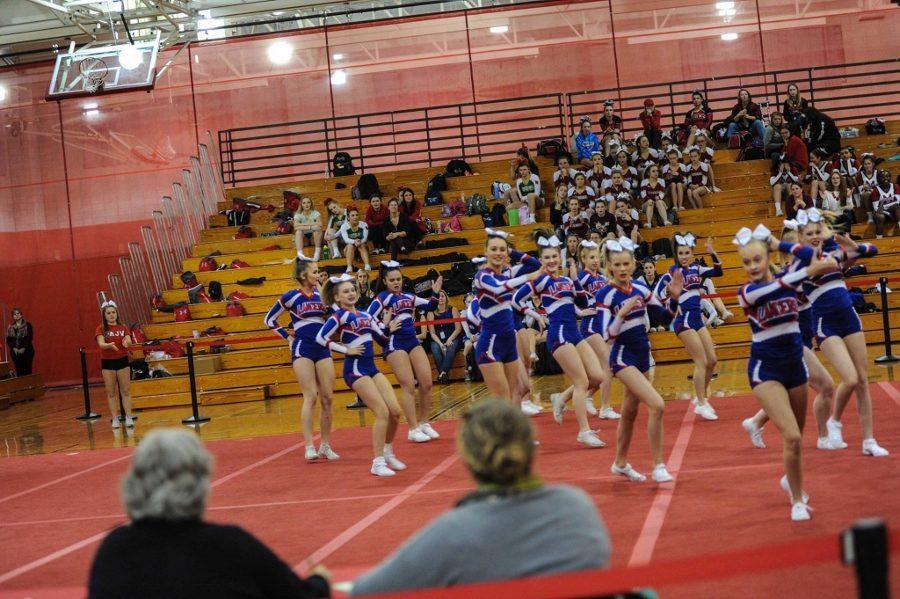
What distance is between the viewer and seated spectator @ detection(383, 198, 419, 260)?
19.3 meters

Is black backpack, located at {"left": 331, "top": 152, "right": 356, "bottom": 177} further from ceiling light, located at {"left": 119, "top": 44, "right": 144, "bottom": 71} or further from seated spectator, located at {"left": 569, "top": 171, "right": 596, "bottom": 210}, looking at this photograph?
seated spectator, located at {"left": 569, "top": 171, "right": 596, "bottom": 210}

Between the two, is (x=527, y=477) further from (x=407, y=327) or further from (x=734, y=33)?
(x=734, y=33)

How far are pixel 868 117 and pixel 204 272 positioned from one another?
1443 cm

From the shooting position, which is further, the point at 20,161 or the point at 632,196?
the point at 20,161

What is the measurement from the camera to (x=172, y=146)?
24609 millimetres

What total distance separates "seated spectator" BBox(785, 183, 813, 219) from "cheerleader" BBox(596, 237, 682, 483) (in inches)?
409

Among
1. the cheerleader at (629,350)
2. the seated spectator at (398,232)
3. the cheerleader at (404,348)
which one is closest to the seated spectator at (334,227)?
the seated spectator at (398,232)

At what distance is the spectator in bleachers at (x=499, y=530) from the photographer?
2791 millimetres

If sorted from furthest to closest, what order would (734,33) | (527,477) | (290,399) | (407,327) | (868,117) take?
1. (734,33)
2. (868,117)
3. (290,399)
4. (407,327)
5. (527,477)

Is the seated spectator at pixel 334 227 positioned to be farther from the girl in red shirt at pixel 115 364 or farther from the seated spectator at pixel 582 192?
the girl in red shirt at pixel 115 364

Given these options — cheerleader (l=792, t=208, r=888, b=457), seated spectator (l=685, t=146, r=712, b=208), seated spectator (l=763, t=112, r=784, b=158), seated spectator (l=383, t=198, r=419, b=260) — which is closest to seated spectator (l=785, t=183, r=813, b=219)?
seated spectator (l=685, t=146, r=712, b=208)

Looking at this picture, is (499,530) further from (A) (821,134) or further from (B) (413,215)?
(A) (821,134)

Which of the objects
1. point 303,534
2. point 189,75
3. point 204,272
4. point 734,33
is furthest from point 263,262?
point 303,534

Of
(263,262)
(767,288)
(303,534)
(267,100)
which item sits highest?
(267,100)
